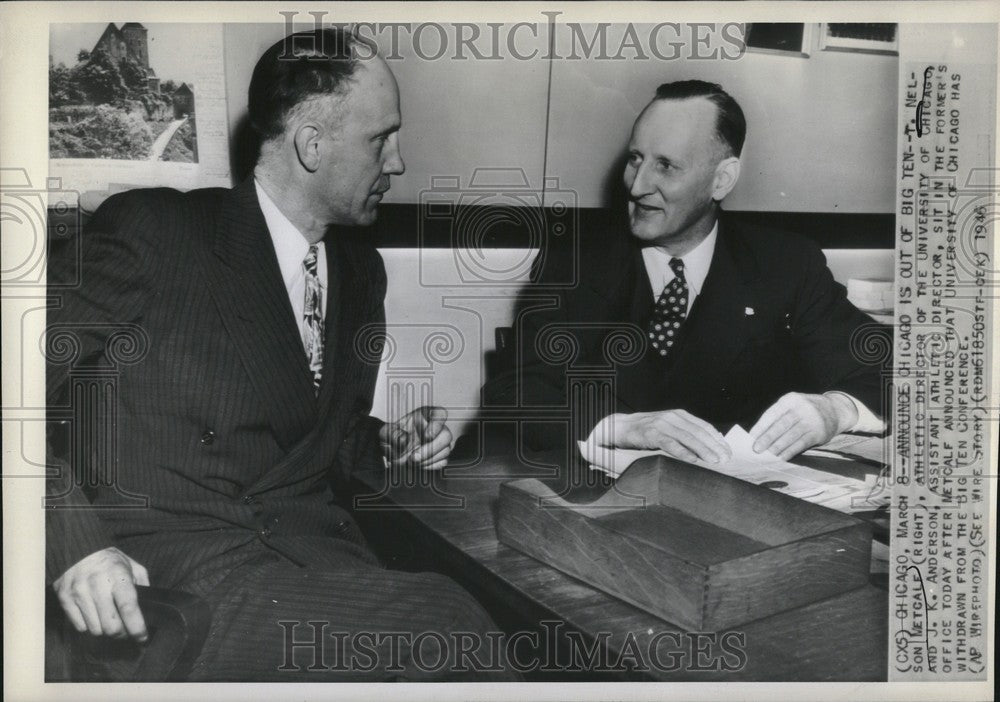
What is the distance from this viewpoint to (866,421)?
5.43 ft

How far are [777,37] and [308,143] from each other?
2.81ft

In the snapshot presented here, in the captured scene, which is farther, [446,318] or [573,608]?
[446,318]

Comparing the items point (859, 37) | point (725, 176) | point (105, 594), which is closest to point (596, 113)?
point (725, 176)

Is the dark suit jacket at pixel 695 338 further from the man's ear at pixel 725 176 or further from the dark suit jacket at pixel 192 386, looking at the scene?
the dark suit jacket at pixel 192 386

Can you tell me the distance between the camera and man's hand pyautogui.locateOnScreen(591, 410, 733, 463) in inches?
63.7

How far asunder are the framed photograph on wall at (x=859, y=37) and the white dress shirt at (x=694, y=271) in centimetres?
38

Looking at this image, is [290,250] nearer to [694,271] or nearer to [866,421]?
[694,271]

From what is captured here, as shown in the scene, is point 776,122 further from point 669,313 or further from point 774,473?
point 774,473

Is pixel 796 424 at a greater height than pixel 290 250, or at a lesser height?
lesser

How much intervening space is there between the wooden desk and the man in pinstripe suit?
49mm

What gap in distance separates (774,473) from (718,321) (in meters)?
0.29

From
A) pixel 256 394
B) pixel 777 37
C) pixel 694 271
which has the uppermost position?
pixel 777 37

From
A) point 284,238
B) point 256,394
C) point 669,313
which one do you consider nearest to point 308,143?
point 284,238

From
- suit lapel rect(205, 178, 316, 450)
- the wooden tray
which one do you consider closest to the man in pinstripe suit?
suit lapel rect(205, 178, 316, 450)
